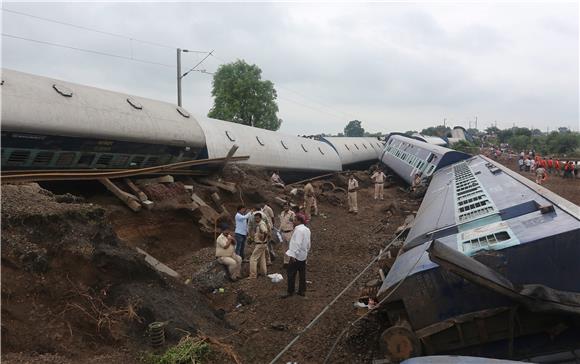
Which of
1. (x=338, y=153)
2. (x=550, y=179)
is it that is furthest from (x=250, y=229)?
(x=550, y=179)

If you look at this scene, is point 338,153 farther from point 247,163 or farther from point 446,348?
point 446,348

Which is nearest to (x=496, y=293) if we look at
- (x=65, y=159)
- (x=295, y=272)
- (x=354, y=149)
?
(x=295, y=272)

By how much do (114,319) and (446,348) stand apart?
167 inches

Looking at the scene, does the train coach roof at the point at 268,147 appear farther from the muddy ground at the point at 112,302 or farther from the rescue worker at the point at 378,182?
the muddy ground at the point at 112,302

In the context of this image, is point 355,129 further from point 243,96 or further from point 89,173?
A: point 89,173

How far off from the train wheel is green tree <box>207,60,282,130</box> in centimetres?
4249

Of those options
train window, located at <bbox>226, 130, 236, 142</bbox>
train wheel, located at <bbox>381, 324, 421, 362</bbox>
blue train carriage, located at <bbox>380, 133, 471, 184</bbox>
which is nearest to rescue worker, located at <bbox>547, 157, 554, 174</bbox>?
blue train carriage, located at <bbox>380, 133, 471, 184</bbox>

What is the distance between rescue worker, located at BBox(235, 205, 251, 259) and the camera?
10.2m

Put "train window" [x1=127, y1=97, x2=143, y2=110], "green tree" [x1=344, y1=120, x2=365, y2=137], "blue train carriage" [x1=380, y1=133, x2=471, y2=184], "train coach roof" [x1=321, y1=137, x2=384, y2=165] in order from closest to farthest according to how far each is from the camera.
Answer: "train window" [x1=127, y1=97, x2=143, y2=110], "blue train carriage" [x1=380, y1=133, x2=471, y2=184], "train coach roof" [x1=321, y1=137, x2=384, y2=165], "green tree" [x1=344, y1=120, x2=365, y2=137]

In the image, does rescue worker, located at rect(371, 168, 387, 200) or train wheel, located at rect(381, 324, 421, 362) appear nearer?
train wheel, located at rect(381, 324, 421, 362)

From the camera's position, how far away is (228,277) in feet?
30.9

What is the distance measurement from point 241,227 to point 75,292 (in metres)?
4.84

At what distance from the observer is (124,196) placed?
11.8m

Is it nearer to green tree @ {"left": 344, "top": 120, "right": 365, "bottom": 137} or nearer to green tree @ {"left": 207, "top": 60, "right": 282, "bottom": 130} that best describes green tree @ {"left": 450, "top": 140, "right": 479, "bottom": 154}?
green tree @ {"left": 207, "top": 60, "right": 282, "bottom": 130}
